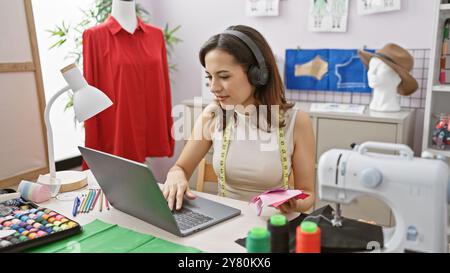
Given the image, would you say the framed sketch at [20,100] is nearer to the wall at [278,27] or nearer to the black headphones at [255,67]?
the black headphones at [255,67]

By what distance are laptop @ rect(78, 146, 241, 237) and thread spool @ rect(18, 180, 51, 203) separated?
0.26m

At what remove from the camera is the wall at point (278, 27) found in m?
2.78

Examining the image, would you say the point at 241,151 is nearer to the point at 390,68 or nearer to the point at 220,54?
the point at 220,54

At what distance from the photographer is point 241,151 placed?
1771 millimetres

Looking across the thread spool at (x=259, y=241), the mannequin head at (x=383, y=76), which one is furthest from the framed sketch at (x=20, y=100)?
the mannequin head at (x=383, y=76)

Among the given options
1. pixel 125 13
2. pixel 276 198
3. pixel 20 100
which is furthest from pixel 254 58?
pixel 125 13

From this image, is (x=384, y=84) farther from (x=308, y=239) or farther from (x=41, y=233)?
(x=41, y=233)

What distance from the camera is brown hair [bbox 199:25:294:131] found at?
5.31 feet

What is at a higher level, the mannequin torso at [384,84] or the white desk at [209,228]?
the mannequin torso at [384,84]

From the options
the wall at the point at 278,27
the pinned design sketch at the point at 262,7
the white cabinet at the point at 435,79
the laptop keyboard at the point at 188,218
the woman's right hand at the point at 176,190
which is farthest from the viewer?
the pinned design sketch at the point at 262,7

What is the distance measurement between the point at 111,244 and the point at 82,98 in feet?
1.91

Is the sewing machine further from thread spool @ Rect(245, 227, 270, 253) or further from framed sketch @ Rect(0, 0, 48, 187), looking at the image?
framed sketch @ Rect(0, 0, 48, 187)

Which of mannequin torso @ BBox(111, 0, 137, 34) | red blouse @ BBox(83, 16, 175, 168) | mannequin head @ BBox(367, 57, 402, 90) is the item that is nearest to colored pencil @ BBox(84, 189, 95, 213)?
red blouse @ BBox(83, 16, 175, 168)
